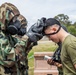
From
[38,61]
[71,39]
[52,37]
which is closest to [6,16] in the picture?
[52,37]

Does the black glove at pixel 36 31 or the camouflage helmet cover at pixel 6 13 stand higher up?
the camouflage helmet cover at pixel 6 13

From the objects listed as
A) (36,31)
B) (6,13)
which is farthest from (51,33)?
(6,13)

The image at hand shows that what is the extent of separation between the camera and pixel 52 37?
383 centimetres

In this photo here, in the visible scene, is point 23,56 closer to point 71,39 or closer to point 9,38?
point 9,38

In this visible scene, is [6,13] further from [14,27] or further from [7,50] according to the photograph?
[7,50]

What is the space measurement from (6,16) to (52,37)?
0.93m

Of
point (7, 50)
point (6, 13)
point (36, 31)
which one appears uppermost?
point (6, 13)

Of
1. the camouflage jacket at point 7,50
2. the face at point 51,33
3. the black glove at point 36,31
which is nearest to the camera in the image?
the face at point 51,33

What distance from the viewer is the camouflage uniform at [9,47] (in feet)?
14.3

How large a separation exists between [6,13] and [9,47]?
1.56 feet

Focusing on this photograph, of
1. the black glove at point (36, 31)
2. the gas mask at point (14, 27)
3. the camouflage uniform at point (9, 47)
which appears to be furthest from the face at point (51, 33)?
the gas mask at point (14, 27)

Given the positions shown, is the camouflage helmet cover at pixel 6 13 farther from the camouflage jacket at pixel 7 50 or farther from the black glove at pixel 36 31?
the black glove at pixel 36 31

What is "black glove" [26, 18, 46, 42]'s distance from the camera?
4126mm

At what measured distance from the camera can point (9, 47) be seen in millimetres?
4395
